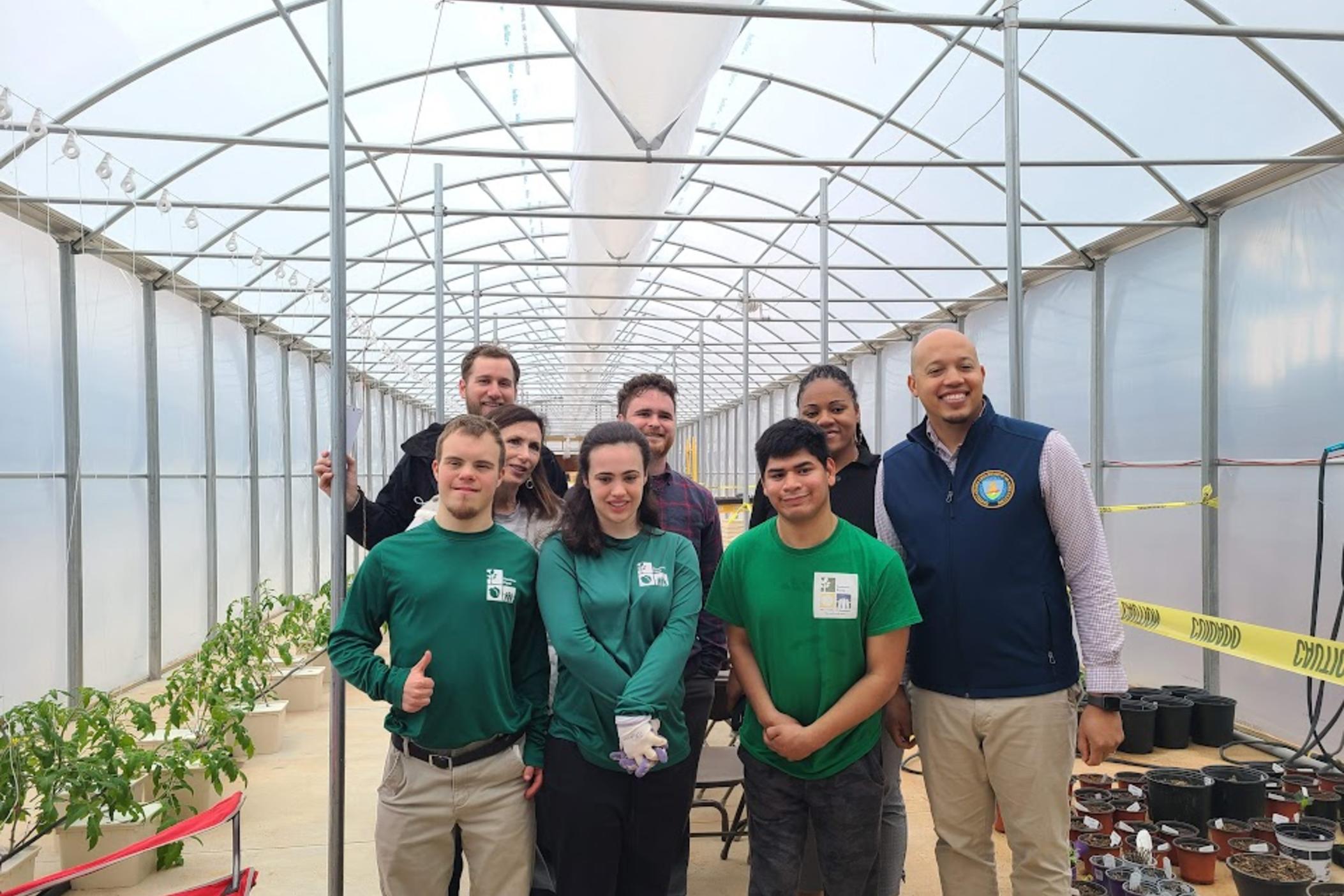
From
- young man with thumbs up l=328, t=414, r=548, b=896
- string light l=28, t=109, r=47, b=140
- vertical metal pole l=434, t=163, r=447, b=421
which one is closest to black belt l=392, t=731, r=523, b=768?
young man with thumbs up l=328, t=414, r=548, b=896

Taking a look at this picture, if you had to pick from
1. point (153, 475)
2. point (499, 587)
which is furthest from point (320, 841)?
point (153, 475)

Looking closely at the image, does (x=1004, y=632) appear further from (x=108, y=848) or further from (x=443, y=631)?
(x=108, y=848)

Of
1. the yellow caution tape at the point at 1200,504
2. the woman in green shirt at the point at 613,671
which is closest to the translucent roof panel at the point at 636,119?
the yellow caution tape at the point at 1200,504

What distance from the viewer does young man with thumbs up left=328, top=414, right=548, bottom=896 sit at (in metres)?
2.10

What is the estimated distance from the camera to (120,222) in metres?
6.01

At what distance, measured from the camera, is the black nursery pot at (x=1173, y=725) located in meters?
5.45

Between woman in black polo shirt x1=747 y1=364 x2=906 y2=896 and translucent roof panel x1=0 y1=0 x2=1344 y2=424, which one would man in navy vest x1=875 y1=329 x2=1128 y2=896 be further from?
translucent roof panel x1=0 y1=0 x2=1344 y2=424

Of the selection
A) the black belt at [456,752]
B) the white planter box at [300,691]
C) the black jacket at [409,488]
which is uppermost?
the black jacket at [409,488]

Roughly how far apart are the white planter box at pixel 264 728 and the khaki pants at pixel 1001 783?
449 cm

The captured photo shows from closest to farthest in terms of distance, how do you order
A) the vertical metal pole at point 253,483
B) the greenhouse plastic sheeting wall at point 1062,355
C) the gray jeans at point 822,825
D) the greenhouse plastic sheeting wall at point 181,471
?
the gray jeans at point 822,825, the greenhouse plastic sheeting wall at point 181,471, the greenhouse plastic sheeting wall at point 1062,355, the vertical metal pole at point 253,483

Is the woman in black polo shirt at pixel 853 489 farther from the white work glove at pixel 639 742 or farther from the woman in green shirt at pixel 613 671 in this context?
the white work glove at pixel 639 742

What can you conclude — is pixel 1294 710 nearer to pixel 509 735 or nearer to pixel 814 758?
pixel 814 758

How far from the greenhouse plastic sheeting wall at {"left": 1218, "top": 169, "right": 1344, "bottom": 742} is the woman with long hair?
4.55 m

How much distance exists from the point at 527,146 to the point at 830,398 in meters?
5.50
